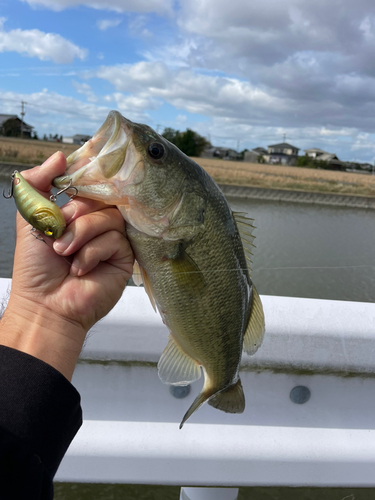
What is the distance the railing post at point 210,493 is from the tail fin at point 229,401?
0.88m

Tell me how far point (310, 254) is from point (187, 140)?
37.4m

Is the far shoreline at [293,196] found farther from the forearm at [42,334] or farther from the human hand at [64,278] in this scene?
the forearm at [42,334]

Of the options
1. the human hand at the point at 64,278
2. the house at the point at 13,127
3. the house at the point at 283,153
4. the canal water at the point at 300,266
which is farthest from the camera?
the house at the point at 283,153

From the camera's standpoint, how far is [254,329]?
1.74 meters

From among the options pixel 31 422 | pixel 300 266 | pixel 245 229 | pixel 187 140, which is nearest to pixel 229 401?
pixel 245 229

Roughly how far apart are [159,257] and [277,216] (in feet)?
40.1

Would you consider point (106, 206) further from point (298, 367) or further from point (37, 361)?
point (298, 367)

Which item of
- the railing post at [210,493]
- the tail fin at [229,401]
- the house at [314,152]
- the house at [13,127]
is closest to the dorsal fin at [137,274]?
the tail fin at [229,401]

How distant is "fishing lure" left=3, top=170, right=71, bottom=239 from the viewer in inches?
46.8

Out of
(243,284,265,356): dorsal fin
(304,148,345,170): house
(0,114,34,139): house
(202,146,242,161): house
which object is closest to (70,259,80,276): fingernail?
(243,284,265,356): dorsal fin

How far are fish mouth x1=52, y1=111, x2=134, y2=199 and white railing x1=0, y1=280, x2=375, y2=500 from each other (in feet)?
4.33

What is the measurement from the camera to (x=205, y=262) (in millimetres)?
1499

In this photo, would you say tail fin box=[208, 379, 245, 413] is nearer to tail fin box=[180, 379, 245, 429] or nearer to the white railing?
tail fin box=[180, 379, 245, 429]

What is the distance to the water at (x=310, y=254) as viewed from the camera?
6.27 m
